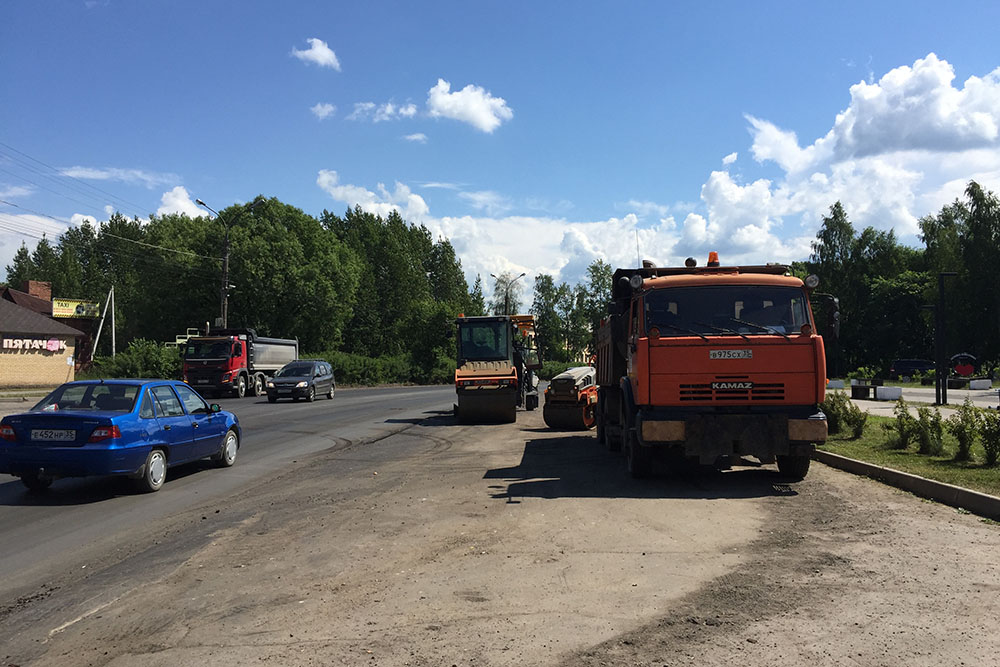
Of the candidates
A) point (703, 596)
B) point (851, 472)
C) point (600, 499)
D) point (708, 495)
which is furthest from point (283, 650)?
point (851, 472)

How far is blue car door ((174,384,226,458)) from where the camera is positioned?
36.7 ft

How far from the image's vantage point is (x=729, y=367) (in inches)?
382

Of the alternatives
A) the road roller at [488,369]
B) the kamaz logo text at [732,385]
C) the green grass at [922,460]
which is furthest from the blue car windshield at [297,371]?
the kamaz logo text at [732,385]

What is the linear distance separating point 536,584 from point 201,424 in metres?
7.57

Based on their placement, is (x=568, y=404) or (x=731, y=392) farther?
(x=568, y=404)

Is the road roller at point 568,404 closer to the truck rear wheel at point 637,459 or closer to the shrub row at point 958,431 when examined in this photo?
the shrub row at point 958,431

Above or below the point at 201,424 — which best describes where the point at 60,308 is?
above

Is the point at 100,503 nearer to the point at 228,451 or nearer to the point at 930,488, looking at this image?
the point at 228,451

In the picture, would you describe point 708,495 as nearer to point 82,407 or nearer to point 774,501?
point 774,501

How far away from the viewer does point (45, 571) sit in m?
6.25

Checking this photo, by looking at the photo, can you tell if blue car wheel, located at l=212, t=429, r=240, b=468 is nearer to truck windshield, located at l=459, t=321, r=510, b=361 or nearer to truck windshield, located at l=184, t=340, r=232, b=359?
truck windshield, located at l=459, t=321, r=510, b=361

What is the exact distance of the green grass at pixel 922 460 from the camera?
931 centimetres

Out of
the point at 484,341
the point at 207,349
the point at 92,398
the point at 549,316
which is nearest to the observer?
the point at 92,398

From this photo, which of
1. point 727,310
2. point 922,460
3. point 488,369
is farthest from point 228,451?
point 922,460
